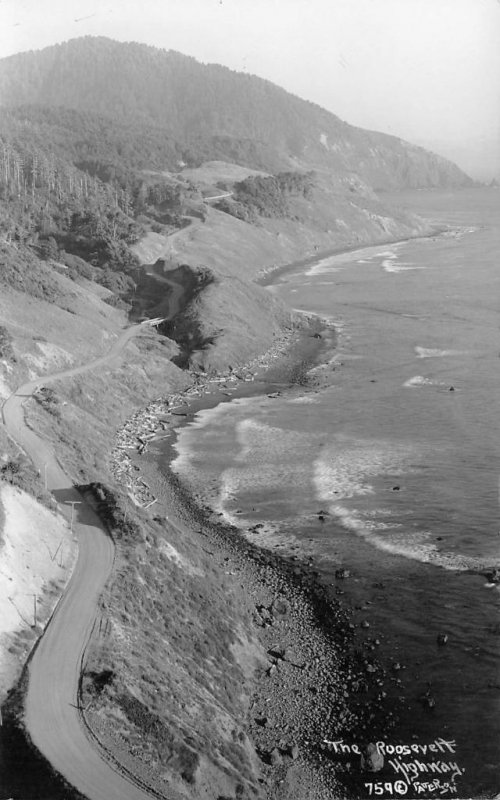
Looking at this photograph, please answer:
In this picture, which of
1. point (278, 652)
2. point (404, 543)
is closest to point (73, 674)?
point (278, 652)

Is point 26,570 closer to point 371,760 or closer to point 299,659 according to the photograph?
point 299,659

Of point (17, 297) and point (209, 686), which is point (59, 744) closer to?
point (209, 686)

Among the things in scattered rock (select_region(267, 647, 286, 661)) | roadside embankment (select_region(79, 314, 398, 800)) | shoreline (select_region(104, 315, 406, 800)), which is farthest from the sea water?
scattered rock (select_region(267, 647, 286, 661))

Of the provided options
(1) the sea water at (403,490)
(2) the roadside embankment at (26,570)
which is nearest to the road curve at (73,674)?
(2) the roadside embankment at (26,570)

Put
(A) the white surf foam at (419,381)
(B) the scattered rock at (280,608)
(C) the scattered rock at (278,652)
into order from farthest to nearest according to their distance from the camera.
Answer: (A) the white surf foam at (419,381)
(B) the scattered rock at (280,608)
(C) the scattered rock at (278,652)

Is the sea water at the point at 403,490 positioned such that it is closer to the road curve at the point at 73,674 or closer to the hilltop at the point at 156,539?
the hilltop at the point at 156,539

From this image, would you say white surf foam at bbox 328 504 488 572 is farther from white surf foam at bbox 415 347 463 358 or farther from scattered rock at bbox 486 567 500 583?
white surf foam at bbox 415 347 463 358

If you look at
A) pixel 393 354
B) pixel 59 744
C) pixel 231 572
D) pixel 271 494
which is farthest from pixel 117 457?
pixel 393 354
